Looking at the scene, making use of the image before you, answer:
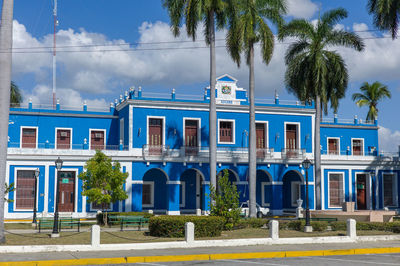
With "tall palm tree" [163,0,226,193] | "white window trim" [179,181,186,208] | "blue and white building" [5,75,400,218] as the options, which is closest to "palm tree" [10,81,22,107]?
"blue and white building" [5,75,400,218]

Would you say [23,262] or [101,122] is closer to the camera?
[23,262]

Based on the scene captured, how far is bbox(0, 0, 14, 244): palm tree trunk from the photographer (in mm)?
17531

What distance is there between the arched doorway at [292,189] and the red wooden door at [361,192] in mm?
4895

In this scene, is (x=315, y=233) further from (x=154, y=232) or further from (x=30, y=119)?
(x=30, y=119)

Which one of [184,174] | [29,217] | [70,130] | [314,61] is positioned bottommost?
[29,217]

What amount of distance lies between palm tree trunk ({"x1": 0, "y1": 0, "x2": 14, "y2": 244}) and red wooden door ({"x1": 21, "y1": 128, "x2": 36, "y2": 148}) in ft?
62.5

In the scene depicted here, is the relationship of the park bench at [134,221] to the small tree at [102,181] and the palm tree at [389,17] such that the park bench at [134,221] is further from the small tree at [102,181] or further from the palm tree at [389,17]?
the palm tree at [389,17]

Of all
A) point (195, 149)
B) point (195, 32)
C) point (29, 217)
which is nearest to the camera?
point (195, 32)

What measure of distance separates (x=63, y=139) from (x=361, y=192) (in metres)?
23.8

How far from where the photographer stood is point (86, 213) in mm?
33094

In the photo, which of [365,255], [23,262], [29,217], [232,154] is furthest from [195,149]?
[23,262]

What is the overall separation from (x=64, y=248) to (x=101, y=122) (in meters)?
23.0

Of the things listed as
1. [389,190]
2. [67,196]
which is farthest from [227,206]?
[389,190]

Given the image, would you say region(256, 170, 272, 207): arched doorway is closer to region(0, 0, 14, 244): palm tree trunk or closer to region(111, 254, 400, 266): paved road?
region(111, 254, 400, 266): paved road
